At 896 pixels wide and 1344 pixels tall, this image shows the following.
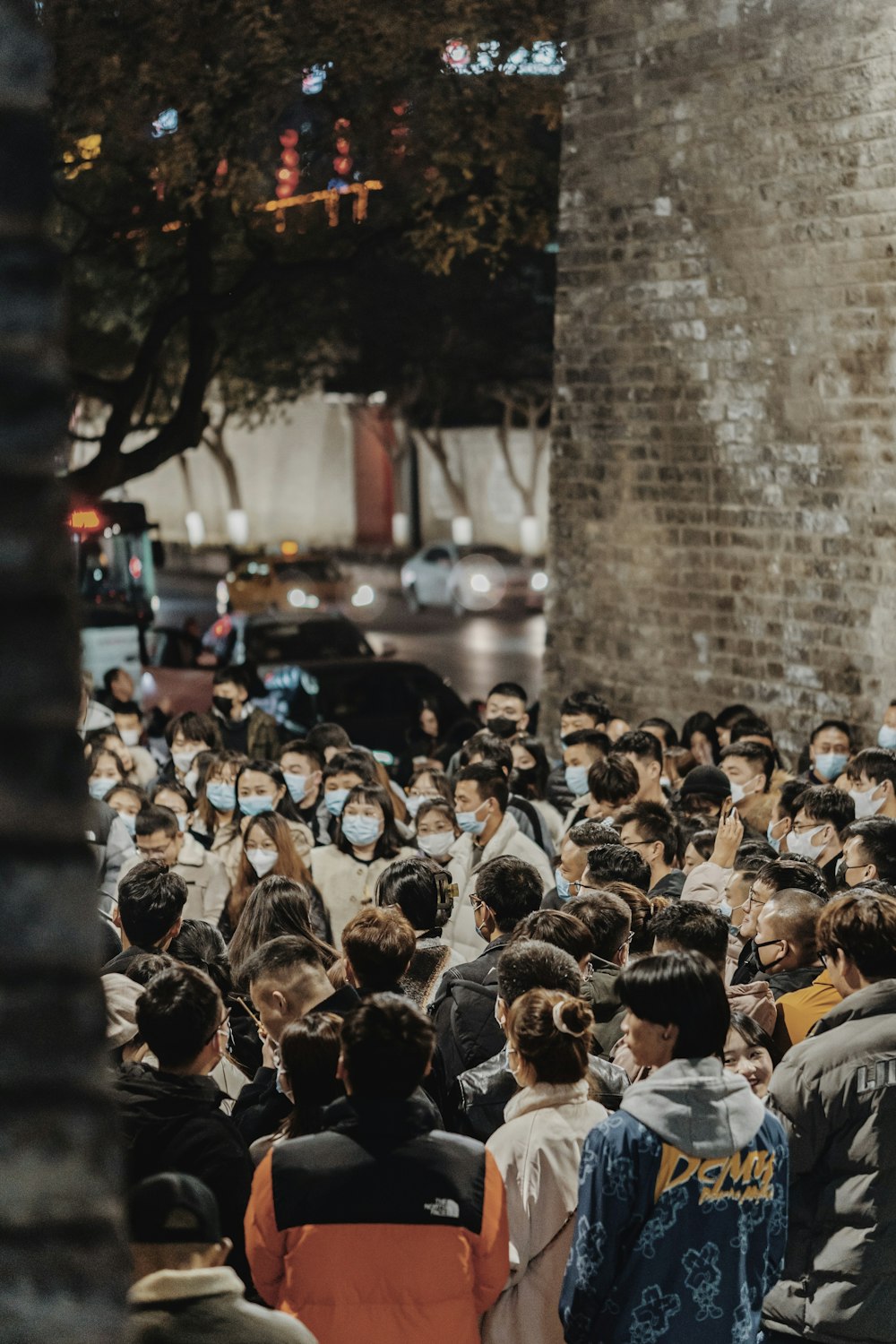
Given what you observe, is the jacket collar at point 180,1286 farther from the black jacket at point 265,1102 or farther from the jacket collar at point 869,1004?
the jacket collar at point 869,1004

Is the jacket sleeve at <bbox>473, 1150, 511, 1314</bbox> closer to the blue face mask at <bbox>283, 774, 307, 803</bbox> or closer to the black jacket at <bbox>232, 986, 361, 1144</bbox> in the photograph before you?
the black jacket at <bbox>232, 986, 361, 1144</bbox>

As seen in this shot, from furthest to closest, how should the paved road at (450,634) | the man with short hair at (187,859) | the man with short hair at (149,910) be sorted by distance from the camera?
the paved road at (450,634) < the man with short hair at (187,859) < the man with short hair at (149,910)

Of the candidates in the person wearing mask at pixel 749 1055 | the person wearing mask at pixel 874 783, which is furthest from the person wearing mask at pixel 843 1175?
the person wearing mask at pixel 874 783

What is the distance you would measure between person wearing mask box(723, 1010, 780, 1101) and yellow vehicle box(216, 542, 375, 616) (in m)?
26.5

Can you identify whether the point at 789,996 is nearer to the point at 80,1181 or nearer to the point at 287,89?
the point at 80,1181

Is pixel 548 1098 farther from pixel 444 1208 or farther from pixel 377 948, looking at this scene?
pixel 377 948

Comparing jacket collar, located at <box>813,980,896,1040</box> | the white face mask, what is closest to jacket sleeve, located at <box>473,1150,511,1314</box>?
jacket collar, located at <box>813,980,896,1040</box>

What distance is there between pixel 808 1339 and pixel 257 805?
14.1 feet

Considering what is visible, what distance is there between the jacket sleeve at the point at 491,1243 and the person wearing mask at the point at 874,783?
460 centimetres

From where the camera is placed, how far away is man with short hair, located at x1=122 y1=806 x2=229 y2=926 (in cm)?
713

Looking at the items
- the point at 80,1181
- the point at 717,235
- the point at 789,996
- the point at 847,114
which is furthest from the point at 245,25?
the point at 80,1181

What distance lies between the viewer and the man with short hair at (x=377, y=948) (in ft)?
15.6

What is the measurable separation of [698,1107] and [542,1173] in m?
0.46

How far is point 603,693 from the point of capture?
14172 mm
